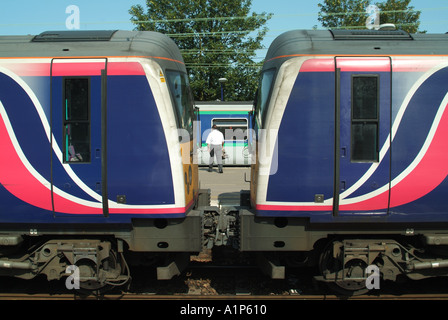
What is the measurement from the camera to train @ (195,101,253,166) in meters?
17.3

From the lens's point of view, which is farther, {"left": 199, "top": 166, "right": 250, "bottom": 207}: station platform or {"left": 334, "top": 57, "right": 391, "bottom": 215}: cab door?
{"left": 199, "top": 166, "right": 250, "bottom": 207}: station platform

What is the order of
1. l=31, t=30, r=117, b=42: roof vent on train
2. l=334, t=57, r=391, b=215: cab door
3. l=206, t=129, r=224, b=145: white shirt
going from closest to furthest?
l=334, t=57, r=391, b=215: cab door
l=31, t=30, r=117, b=42: roof vent on train
l=206, t=129, r=224, b=145: white shirt

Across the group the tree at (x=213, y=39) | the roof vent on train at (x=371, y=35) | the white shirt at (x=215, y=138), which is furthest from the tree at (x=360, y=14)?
the roof vent on train at (x=371, y=35)

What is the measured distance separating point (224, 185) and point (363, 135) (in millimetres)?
7835

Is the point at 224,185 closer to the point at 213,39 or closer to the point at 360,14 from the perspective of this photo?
the point at 213,39

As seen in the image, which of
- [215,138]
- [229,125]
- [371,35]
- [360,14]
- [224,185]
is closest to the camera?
[371,35]

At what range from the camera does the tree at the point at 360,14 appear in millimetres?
27719

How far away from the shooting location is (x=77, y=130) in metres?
4.69

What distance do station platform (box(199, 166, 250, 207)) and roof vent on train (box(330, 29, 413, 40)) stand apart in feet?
14.3

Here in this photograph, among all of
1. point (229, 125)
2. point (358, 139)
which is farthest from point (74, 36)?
point (229, 125)

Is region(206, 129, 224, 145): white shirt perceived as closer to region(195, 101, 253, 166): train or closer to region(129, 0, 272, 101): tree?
region(195, 101, 253, 166): train

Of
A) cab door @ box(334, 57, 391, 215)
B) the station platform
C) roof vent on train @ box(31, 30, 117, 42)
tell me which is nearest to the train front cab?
cab door @ box(334, 57, 391, 215)

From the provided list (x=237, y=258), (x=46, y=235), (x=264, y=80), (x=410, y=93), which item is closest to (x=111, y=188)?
(x=46, y=235)

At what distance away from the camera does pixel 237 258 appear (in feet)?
21.9
